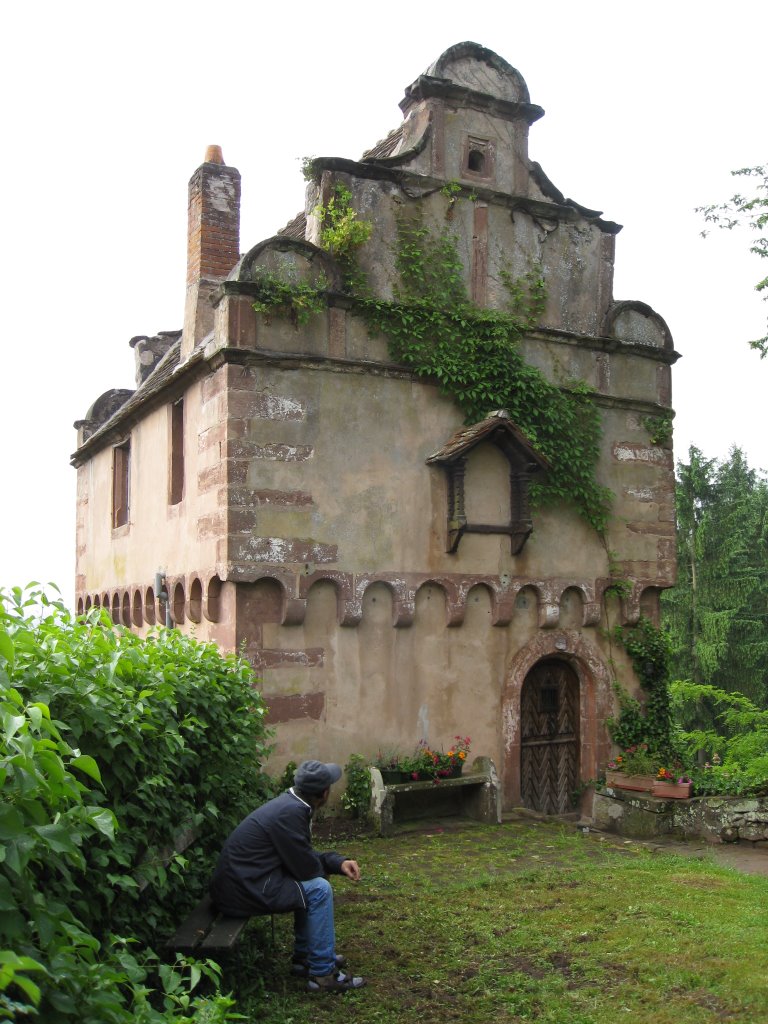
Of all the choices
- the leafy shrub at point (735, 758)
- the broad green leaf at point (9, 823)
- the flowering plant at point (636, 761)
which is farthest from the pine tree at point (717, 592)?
the broad green leaf at point (9, 823)

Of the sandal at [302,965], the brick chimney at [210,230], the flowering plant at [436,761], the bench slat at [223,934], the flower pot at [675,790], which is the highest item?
the brick chimney at [210,230]

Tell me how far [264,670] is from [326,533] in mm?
1654

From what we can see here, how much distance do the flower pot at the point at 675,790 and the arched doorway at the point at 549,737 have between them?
4.99 feet

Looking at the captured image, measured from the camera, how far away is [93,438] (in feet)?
59.1

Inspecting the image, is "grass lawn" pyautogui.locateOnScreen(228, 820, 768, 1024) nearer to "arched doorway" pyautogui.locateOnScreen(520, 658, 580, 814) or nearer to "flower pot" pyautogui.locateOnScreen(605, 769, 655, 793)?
"flower pot" pyautogui.locateOnScreen(605, 769, 655, 793)

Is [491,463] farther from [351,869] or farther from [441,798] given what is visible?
[351,869]

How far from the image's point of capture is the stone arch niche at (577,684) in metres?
12.7

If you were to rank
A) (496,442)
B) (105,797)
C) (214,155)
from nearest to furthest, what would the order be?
(105,797) → (496,442) → (214,155)

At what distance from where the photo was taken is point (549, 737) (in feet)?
43.1

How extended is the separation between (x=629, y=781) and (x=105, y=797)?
9.12 meters

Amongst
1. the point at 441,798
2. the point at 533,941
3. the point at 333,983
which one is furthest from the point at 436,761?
the point at 333,983

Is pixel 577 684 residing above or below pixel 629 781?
above

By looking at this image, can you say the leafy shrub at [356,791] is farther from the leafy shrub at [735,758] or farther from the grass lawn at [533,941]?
the leafy shrub at [735,758]

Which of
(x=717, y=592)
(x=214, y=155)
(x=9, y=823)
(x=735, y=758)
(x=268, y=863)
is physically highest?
(x=214, y=155)
